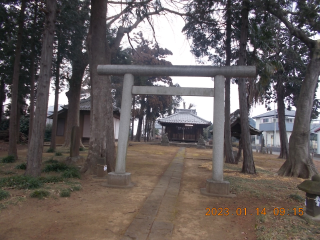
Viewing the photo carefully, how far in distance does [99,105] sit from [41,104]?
2.09 m

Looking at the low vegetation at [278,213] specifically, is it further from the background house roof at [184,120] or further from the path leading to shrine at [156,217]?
the background house roof at [184,120]

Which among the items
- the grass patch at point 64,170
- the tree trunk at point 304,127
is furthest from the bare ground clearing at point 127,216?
the tree trunk at point 304,127

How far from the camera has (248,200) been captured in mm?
5734

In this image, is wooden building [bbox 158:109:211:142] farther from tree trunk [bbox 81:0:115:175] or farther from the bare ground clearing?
the bare ground clearing

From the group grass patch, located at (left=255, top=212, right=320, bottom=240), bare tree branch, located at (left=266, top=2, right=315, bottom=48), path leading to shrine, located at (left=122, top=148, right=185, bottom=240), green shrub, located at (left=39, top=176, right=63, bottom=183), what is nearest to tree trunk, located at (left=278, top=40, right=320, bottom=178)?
bare tree branch, located at (left=266, top=2, right=315, bottom=48)

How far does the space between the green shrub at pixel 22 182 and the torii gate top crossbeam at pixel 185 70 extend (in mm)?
3520

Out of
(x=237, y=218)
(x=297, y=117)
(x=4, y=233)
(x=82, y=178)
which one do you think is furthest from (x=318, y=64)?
(x=4, y=233)

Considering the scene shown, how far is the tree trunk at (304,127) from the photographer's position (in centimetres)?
966

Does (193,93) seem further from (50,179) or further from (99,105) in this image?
(50,179)

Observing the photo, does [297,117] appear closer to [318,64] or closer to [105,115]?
A: [318,64]

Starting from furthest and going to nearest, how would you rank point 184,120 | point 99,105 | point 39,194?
1. point 184,120
2. point 99,105
3. point 39,194

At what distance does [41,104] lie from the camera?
21.8 feet

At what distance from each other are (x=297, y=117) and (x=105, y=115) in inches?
316
